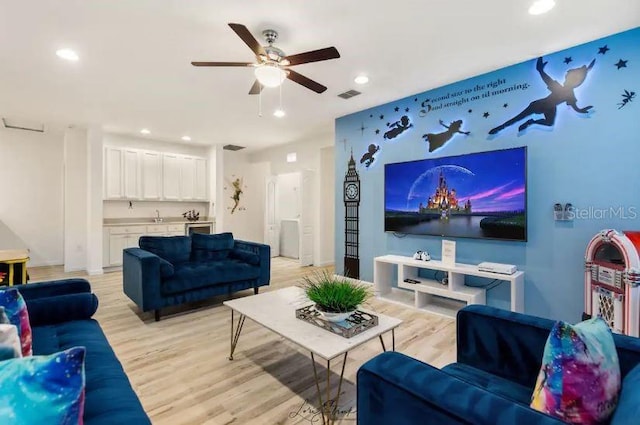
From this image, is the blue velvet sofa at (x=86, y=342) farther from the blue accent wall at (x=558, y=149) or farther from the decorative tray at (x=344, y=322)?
the blue accent wall at (x=558, y=149)

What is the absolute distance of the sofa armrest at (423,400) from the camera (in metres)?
0.84

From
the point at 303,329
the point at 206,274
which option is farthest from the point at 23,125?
the point at 303,329

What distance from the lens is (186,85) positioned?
145 inches

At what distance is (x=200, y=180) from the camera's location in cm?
711

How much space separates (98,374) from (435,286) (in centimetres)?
316

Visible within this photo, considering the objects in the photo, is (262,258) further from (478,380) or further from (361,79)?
(478,380)

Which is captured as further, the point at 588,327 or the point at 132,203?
the point at 132,203

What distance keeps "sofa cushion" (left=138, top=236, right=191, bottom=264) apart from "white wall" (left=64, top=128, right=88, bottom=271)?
10.3 ft

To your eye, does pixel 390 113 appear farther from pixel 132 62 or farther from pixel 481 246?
pixel 132 62

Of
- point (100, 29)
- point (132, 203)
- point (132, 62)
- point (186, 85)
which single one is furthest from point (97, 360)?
point (132, 203)

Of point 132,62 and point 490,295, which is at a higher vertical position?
point 132,62

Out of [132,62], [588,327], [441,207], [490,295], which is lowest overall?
[490,295]

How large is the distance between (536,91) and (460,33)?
111cm

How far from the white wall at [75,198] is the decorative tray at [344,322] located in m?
5.66
